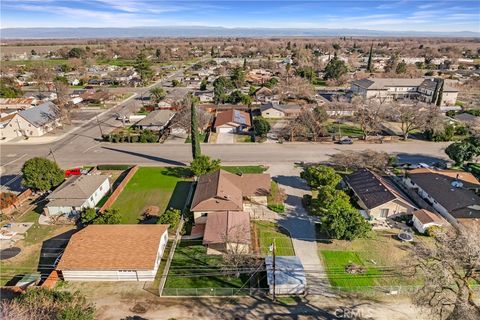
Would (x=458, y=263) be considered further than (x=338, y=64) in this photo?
No

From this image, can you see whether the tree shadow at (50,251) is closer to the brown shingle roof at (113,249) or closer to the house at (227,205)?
the brown shingle roof at (113,249)

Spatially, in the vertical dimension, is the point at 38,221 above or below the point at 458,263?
below

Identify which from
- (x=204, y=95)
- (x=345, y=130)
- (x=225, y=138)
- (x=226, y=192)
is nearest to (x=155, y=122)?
(x=225, y=138)

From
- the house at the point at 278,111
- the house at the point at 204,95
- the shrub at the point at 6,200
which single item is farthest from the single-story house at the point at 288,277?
the house at the point at 204,95

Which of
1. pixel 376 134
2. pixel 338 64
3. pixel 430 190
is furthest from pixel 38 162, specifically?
pixel 338 64

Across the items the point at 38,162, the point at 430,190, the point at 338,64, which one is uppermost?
the point at 338,64

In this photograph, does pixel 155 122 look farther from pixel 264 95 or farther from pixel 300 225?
pixel 300 225

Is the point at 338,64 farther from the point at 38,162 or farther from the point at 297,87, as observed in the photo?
the point at 38,162

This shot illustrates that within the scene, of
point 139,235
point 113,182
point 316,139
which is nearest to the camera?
point 139,235
